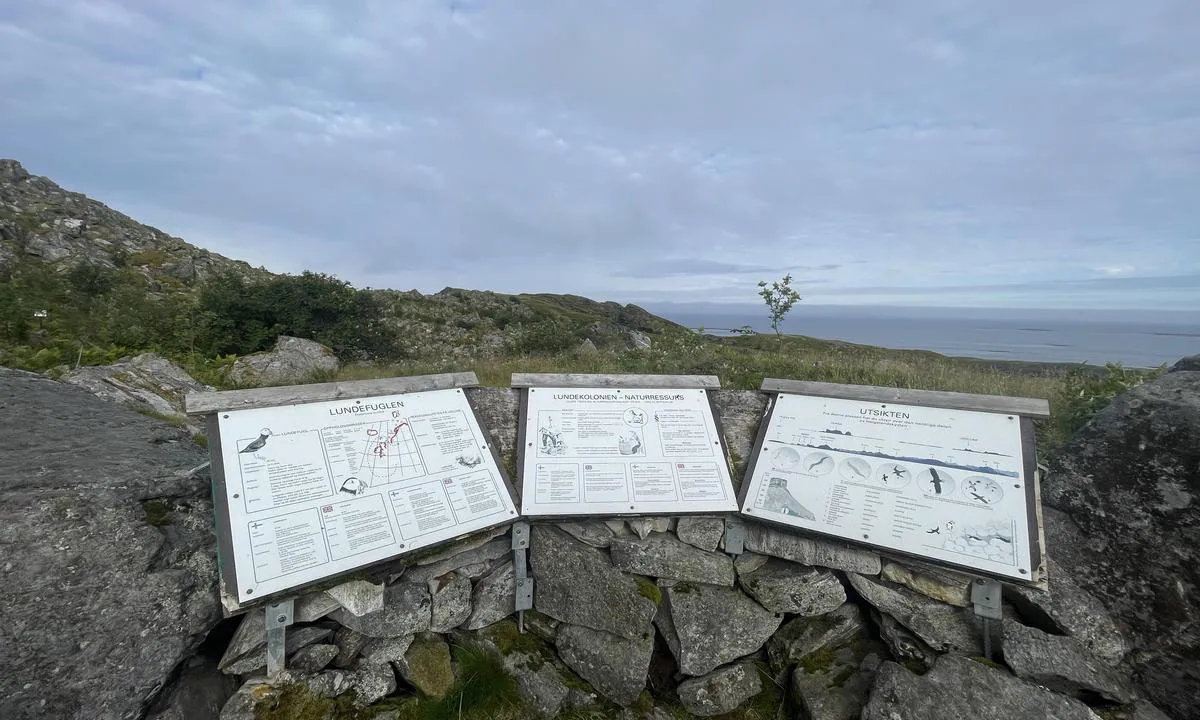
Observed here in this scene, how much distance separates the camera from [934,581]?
3910 millimetres

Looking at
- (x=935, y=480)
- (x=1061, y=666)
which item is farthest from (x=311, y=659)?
(x=1061, y=666)

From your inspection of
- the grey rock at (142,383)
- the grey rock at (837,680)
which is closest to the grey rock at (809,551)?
the grey rock at (837,680)

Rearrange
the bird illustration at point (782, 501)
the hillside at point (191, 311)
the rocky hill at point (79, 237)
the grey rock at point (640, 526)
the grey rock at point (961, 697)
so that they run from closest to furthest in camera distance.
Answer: the grey rock at point (961, 697) → the bird illustration at point (782, 501) → the grey rock at point (640, 526) → the hillside at point (191, 311) → the rocky hill at point (79, 237)

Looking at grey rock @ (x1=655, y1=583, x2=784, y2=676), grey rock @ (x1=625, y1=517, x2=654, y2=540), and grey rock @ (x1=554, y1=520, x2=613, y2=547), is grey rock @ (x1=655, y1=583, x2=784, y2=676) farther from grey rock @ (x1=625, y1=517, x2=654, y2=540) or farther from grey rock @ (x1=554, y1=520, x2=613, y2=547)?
grey rock @ (x1=554, y1=520, x2=613, y2=547)

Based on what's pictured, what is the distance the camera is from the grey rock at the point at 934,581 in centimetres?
385

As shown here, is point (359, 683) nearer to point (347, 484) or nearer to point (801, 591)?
point (347, 484)

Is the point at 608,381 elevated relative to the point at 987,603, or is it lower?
elevated

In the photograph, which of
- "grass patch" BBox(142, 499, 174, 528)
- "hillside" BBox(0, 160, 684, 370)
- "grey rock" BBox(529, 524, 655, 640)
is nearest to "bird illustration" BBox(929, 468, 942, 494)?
"grey rock" BBox(529, 524, 655, 640)

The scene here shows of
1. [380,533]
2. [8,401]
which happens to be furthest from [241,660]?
[8,401]

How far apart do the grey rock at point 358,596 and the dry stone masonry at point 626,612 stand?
0.01m

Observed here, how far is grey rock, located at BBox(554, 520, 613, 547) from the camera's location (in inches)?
168

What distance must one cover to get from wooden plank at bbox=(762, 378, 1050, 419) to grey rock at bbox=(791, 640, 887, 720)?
1.92 m

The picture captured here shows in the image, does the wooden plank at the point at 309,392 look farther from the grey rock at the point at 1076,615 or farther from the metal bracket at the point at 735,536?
the grey rock at the point at 1076,615

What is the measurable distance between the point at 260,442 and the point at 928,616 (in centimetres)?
482
